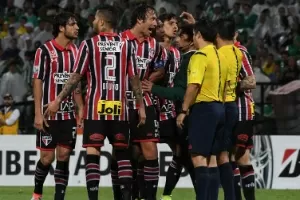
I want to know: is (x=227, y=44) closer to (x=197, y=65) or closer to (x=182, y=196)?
(x=197, y=65)

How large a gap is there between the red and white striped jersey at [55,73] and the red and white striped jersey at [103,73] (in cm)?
127

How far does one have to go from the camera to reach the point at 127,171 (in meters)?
12.9

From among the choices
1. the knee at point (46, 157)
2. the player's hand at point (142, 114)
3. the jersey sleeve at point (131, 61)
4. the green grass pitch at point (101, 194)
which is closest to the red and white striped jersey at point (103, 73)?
the jersey sleeve at point (131, 61)

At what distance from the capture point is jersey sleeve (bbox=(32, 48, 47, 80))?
45.8 ft

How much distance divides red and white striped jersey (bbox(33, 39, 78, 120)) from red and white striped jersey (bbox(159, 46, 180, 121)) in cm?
128

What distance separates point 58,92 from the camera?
553 inches

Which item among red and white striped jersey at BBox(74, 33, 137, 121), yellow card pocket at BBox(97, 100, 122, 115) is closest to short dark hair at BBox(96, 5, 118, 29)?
red and white striped jersey at BBox(74, 33, 137, 121)

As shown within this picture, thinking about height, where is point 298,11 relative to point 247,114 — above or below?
above

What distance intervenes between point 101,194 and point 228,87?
211 inches

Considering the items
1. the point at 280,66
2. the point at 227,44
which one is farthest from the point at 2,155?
the point at 227,44

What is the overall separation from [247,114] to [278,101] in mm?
6992

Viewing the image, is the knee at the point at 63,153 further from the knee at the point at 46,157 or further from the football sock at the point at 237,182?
the football sock at the point at 237,182

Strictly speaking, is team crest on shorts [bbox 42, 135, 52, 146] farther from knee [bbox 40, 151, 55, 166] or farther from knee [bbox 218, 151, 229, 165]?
knee [bbox 218, 151, 229, 165]

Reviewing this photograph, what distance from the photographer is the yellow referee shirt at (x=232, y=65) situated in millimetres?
12844
